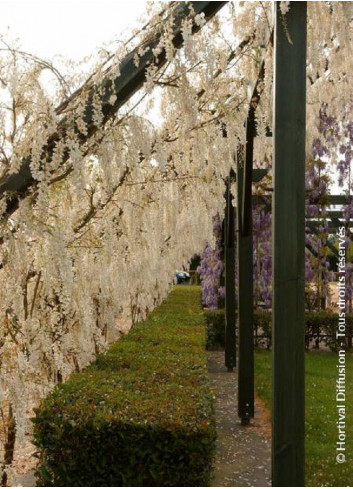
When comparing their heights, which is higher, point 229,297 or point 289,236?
point 289,236

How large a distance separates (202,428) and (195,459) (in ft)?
0.59

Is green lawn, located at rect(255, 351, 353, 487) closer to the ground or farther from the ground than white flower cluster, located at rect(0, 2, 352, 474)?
closer to the ground

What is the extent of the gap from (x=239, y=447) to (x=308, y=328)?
6.04m

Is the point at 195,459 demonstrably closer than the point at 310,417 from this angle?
Yes

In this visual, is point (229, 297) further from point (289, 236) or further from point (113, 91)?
point (113, 91)

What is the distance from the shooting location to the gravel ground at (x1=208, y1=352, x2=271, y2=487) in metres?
4.68

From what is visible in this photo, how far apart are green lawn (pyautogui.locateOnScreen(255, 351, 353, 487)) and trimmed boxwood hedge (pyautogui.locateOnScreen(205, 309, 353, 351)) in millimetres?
553

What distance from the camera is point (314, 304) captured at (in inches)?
495

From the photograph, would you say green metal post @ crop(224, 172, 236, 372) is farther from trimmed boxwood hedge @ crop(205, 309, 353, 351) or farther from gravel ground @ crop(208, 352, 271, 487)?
trimmed boxwood hedge @ crop(205, 309, 353, 351)

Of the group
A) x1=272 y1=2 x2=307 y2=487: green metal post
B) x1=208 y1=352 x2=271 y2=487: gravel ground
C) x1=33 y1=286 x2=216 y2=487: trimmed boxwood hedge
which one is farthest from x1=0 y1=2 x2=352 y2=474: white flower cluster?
x1=208 y1=352 x2=271 y2=487: gravel ground

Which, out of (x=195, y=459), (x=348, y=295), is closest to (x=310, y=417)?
(x=195, y=459)

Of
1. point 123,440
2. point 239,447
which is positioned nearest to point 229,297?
point 239,447

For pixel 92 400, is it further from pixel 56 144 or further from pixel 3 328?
pixel 56 144

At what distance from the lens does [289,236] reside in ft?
8.24
